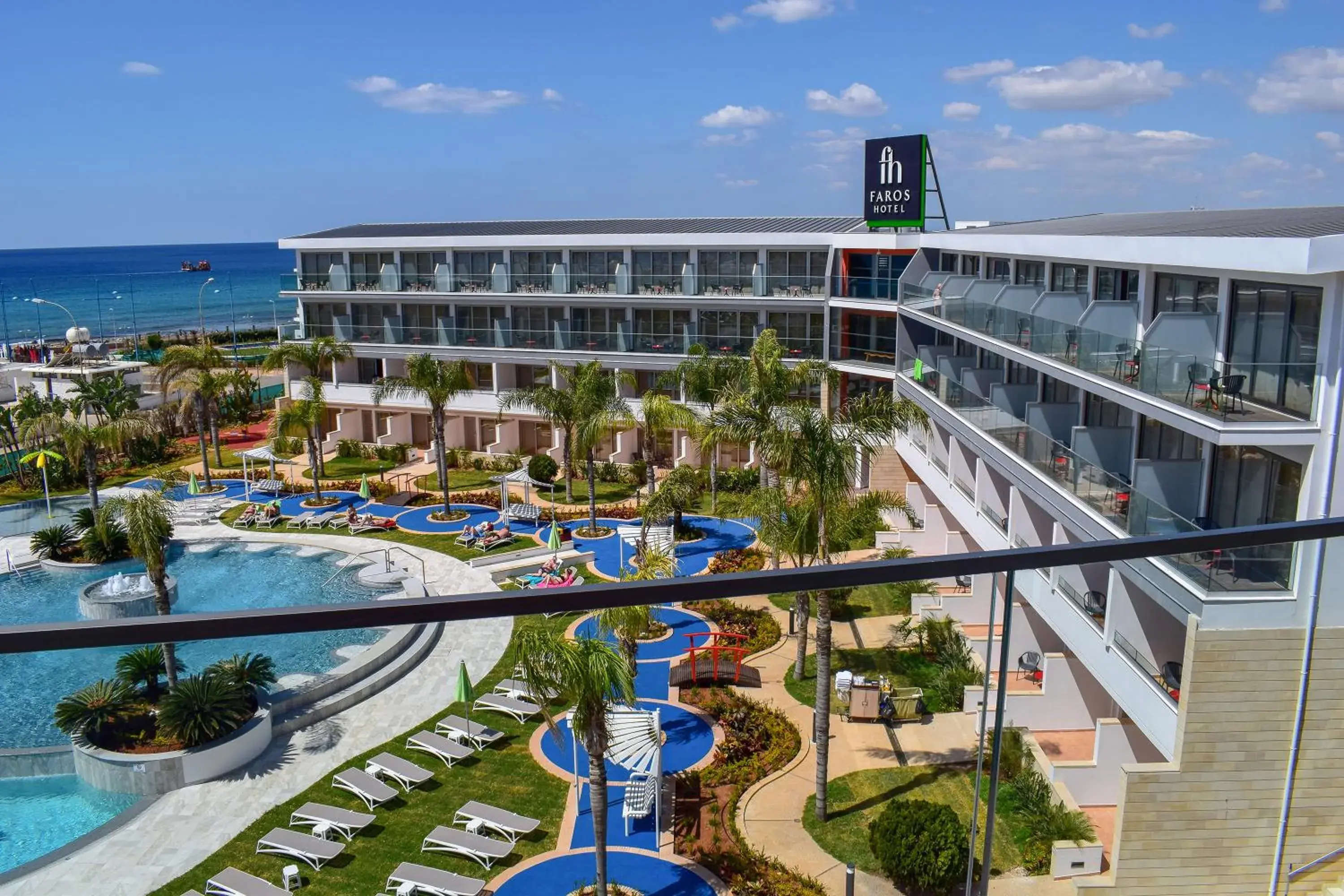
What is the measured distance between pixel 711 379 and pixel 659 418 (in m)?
3.89

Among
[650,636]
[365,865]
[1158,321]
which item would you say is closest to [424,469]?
[1158,321]

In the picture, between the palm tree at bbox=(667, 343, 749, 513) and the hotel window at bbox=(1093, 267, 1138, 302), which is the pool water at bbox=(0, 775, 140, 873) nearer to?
the hotel window at bbox=(1093, 267, 1138, 302)

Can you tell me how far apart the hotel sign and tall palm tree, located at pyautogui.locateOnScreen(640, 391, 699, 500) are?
11035mm

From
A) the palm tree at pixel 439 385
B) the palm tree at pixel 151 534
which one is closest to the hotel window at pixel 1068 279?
the palm tree at pixel 439 385

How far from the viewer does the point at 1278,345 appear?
15836 mm

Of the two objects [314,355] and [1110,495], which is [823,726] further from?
[314,355]

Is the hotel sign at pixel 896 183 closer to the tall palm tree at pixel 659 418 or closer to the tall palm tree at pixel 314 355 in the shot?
the tall palm tree at pixel 659 418

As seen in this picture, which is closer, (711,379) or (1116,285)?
(1116,285)

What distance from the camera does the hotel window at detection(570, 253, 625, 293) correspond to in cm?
4212

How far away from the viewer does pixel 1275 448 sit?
15.3m

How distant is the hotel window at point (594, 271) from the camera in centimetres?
4212

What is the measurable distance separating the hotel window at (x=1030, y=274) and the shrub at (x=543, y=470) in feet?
56.3

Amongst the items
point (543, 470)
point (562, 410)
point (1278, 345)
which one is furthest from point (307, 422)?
point (1278, 345)

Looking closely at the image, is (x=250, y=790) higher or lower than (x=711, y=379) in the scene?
higher
